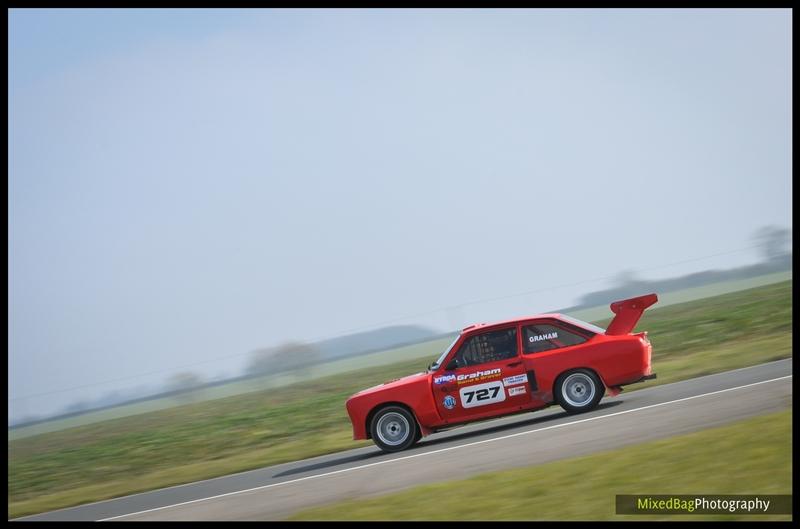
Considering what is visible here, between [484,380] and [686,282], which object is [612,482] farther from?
[686,282]

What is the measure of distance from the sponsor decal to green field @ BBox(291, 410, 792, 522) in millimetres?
3677

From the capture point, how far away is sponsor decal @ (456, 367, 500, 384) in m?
13.4

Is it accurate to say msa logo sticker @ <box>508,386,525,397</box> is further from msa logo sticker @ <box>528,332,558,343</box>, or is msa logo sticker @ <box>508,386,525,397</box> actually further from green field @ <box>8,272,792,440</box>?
green field @ <box>8,272,792,440</box>

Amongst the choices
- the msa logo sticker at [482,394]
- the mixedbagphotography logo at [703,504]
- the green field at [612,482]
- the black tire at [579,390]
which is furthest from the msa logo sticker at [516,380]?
the mixedbagphotography logo at [703,504]

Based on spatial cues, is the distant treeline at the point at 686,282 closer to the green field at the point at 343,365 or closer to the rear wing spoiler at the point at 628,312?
the green field at the point at 343,365

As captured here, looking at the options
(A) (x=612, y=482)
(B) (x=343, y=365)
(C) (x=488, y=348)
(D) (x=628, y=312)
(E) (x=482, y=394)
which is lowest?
(B) (x=343, y=365)

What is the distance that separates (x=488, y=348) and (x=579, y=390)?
4.93 feet

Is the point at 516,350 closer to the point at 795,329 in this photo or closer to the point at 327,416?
the point at 795,329

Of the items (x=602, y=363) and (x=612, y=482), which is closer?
(x=612, y=482)

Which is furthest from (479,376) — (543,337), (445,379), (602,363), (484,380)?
(602,363)

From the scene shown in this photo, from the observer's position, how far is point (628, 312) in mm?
14055

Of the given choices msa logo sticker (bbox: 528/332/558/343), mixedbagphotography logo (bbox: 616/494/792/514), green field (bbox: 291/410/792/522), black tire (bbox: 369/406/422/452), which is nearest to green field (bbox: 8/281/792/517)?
black tire (bbox: 369/406/422/452)
